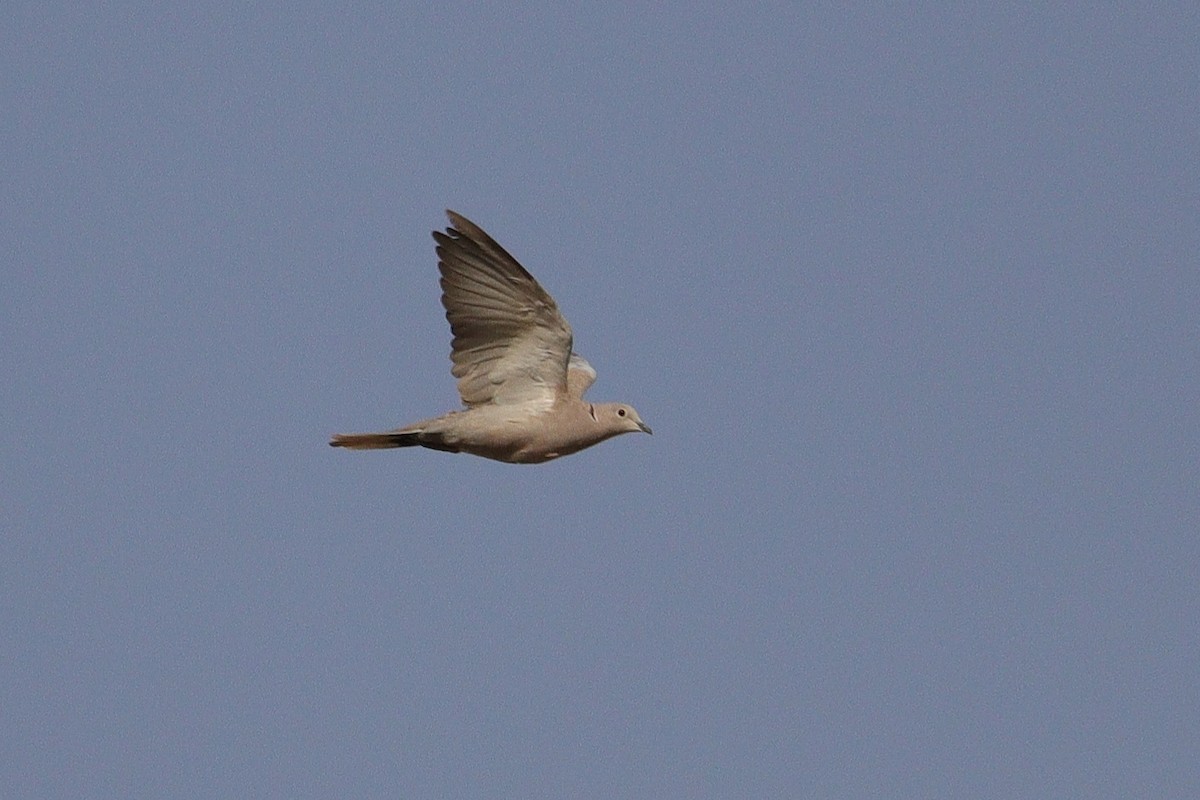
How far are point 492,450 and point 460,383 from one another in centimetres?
67

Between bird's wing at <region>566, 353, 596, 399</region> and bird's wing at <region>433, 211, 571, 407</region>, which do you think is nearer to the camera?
bird's wing at <region>433, 211, 571, 407</region>

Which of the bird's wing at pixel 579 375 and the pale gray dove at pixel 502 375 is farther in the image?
the bird's wing at pixel 579 375

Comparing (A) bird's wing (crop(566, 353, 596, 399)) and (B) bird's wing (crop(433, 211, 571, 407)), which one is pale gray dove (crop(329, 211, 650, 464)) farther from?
(A) bird's wing (crop(566, 353, 596, 399))

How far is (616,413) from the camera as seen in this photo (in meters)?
22.6

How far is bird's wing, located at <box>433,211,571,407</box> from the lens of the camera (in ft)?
71.5

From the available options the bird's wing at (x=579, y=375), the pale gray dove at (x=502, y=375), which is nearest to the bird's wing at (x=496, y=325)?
the pale gray dove at (x=502, y=375)

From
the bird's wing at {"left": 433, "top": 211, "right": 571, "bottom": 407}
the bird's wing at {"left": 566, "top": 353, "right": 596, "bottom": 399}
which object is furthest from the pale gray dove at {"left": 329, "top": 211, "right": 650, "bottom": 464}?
the bird's wing at {"left": 566, "top": 353, "right": 596, "bottom": 399}

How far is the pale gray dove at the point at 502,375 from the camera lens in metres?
21.9

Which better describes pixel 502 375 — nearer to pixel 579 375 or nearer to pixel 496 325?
pixel 496 325

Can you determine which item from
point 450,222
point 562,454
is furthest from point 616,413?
point 450,222

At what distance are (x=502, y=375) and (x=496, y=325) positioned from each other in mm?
465

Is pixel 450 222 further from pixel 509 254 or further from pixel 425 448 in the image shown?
pixel 425 448

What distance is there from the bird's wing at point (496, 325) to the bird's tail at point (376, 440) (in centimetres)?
60

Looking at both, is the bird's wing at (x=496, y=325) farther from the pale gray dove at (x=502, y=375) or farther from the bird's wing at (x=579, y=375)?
the bird's wing at (x=579, y=375)
